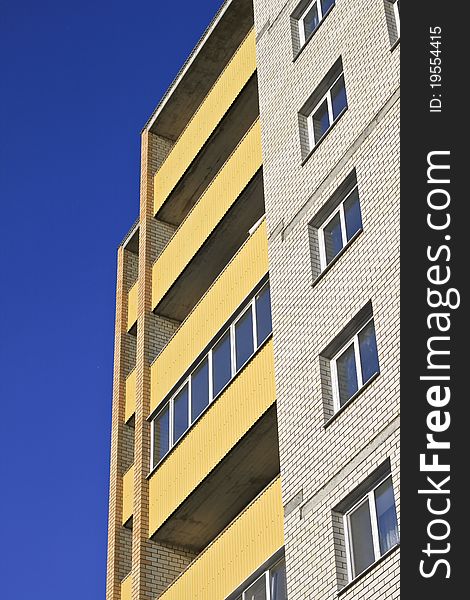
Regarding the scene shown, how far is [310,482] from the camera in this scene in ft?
54.2

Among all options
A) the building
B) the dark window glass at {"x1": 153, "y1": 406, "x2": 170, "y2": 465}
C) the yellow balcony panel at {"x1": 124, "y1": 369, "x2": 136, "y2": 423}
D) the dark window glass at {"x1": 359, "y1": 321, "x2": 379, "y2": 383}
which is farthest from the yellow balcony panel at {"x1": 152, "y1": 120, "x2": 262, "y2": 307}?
the dark window glass at {"x1": 359, "y1": 321, "x2": 379, "y2": 383}

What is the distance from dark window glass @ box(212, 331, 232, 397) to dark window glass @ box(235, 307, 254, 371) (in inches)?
13.4

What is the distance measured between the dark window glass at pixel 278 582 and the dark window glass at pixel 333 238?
4.65 metres

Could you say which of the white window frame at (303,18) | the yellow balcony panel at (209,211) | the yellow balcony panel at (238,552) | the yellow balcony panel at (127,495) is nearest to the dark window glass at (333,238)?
the yellow balcony panel at (238,552)

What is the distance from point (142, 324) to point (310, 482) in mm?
10577

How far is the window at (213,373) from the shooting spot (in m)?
20.8

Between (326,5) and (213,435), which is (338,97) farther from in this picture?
(213,435)

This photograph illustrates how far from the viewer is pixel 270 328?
792 inches

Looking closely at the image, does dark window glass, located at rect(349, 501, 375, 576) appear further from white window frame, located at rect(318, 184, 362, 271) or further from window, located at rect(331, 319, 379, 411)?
white window frame, located at rect(318, 184, 362, 271)

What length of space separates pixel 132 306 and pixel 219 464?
10135mm

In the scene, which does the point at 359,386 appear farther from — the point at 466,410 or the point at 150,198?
the point at 150,198

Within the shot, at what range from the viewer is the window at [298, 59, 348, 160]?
20.0 m

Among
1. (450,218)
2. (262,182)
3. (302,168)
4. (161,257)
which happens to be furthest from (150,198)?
(450,218)

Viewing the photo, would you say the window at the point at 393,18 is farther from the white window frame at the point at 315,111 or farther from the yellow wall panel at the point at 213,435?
the yellow wall panel at the point at 213,435
